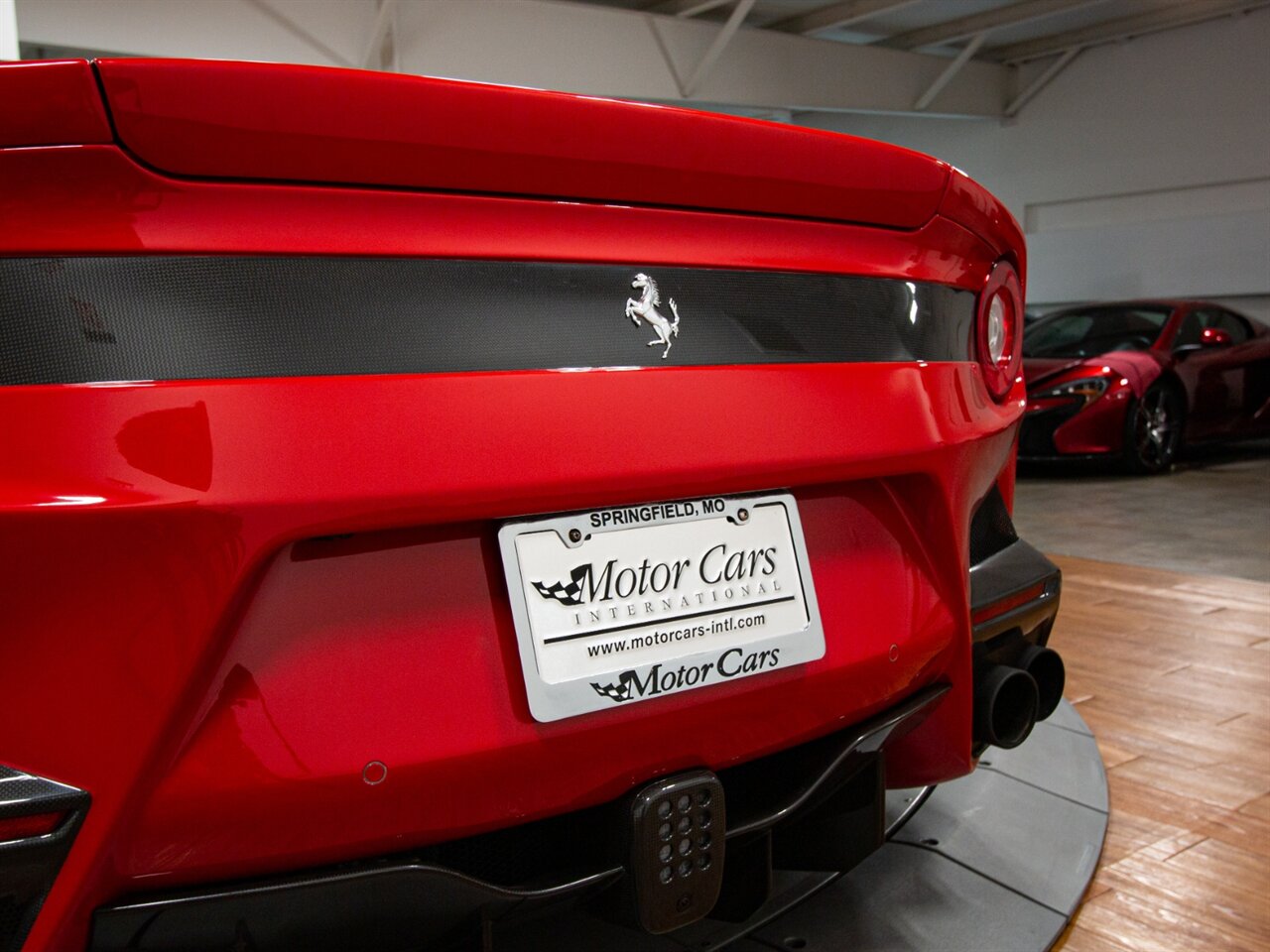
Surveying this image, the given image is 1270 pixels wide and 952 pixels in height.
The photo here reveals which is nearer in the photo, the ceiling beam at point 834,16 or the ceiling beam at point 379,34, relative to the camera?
the ceiling beam at point 379,34

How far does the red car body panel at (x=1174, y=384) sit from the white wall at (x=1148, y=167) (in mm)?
5057

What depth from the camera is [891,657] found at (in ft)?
3.76

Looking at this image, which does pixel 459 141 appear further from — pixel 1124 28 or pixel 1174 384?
pixel 1124 28

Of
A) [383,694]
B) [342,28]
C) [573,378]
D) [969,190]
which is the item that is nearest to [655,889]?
[383,694]

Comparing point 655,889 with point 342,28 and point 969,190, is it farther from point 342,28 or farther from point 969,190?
point 342,28

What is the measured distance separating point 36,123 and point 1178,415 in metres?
6.75

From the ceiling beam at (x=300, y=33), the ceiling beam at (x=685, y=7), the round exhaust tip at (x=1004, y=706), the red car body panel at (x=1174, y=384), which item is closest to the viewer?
the round exhaust tip at (x=1004, y=706)

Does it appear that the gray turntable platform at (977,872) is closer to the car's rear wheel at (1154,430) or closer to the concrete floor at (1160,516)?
the concrete floor at (1160,516)

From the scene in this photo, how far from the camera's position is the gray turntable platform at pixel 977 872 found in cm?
139

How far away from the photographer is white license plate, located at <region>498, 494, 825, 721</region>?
91 cm

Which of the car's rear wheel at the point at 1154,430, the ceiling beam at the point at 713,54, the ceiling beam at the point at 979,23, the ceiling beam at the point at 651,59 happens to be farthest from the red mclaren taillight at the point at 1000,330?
the ceiling beam at the point at 979,23

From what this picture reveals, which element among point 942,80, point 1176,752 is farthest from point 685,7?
point 1176,752

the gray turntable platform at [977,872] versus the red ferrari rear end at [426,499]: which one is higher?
the red ferrari rear end at [426,499]

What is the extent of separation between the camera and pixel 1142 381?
20.2 feet
